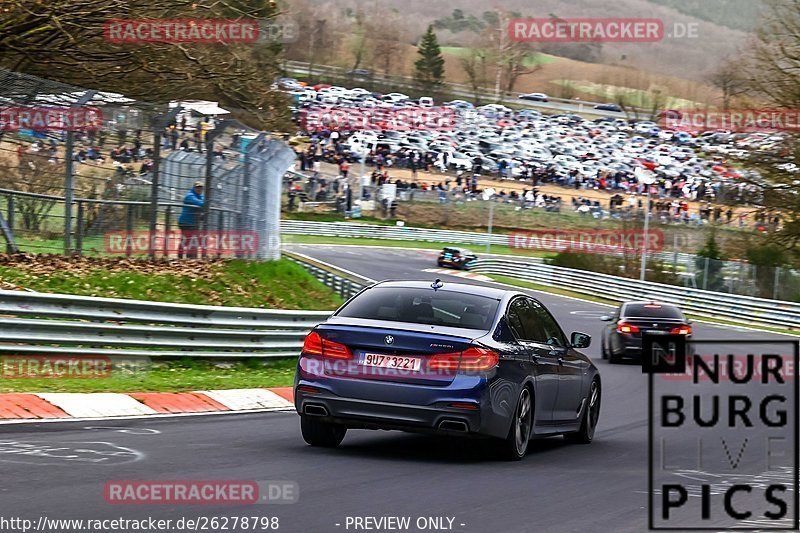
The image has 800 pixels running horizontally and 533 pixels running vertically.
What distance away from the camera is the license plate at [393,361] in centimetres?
948

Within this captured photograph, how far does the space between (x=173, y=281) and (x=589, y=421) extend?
26.5 feet

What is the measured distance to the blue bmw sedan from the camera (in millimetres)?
9453

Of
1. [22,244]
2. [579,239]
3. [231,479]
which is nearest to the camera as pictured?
[231,479]

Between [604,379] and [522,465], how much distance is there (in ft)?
37.8

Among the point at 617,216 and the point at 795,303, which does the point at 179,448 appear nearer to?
the point at 795,303

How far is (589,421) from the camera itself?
12.3 meters

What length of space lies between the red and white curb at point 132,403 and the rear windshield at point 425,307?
2851 millimetres

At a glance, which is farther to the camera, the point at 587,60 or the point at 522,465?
the point at 587,60

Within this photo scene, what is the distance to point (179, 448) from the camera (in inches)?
376

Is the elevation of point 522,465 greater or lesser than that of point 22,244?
lesser

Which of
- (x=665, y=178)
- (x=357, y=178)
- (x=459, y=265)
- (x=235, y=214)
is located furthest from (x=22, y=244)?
(x=665, y=178)
